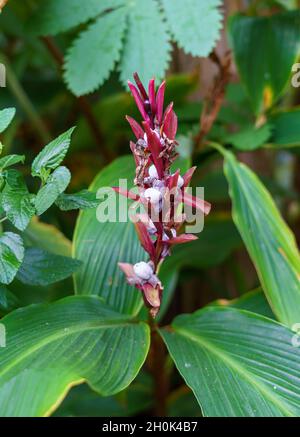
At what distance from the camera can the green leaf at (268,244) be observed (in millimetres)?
635

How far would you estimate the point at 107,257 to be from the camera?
678 mm

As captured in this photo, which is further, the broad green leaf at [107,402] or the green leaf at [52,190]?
the broad green leaf at [107,402]

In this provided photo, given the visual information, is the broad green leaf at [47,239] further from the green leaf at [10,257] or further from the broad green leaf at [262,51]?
the broad green leaf at [262,51]

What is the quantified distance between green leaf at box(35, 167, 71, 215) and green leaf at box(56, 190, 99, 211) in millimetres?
21

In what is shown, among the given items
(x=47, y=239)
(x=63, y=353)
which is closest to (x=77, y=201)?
(x=63, y=353)

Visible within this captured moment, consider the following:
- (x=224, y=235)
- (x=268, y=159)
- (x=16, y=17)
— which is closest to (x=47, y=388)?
(x=224, y=235)

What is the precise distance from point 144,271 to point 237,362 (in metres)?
0.13

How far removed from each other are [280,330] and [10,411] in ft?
0.92

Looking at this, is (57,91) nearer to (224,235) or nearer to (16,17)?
(16,17)

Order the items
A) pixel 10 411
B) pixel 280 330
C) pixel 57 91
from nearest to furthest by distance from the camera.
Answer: pixel 10 411, pixel 280 330, pixel 57 91

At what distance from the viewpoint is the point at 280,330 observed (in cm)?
58

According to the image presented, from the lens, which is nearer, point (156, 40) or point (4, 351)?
point (4, 351)

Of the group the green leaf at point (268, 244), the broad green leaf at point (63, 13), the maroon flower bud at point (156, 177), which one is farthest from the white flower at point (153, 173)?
the broad green leaf at point (63, 13)

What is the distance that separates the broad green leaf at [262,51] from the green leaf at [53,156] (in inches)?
17.6
